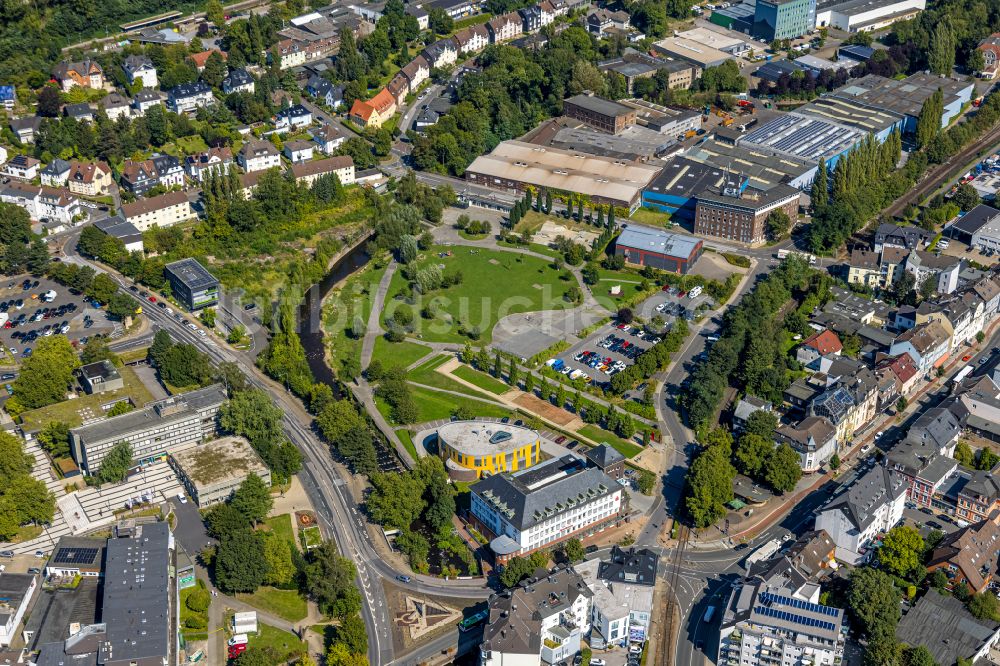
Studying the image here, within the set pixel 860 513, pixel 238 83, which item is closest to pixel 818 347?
pixel 860 513

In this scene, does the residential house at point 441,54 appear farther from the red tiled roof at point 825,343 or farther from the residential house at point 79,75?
the red tiled roof at point 825,343

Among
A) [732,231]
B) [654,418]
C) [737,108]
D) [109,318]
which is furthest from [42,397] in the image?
[737,108]

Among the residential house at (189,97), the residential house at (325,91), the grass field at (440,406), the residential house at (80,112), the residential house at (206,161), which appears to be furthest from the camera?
the residential house at (325,91)

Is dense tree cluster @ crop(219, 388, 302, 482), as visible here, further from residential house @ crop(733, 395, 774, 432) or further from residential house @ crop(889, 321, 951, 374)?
Result: residential house @ crop(889, 321, 951, 374)

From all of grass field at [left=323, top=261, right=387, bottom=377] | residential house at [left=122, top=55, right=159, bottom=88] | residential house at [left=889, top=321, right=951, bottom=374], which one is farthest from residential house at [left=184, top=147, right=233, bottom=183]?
residential house at [left=889, top=321, right=951, bottom=374]

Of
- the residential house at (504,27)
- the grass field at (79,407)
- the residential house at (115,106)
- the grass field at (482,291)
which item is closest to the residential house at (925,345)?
the grass field at (482,291)

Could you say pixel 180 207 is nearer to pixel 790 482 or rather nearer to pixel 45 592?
pixel 45 592
